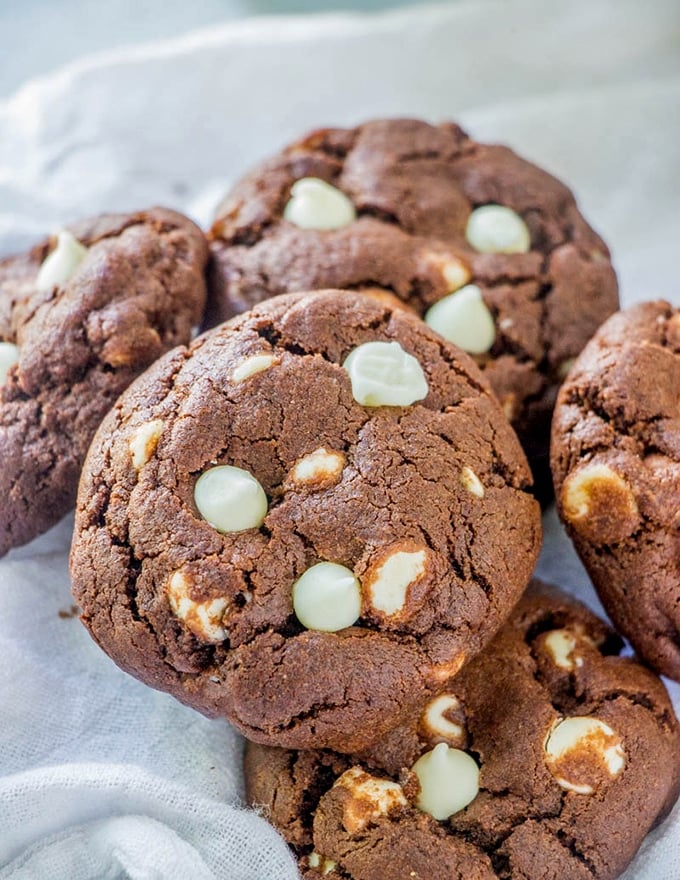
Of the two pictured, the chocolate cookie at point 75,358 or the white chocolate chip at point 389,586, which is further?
the chocolate cookie at point 75,358

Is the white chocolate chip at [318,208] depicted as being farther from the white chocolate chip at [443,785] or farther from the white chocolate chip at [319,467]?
the white chocolate chip at [443,785]

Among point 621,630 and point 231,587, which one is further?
point 621,630

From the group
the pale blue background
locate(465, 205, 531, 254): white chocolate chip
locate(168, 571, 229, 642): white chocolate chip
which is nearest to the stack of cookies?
locate(168, 571, 229, 642): white chocolate chip

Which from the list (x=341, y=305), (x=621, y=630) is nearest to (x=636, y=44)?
(x=341, y=305)

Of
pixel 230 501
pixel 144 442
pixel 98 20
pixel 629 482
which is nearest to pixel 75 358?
pixel 144 442

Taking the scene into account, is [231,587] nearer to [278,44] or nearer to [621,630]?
[621,630]

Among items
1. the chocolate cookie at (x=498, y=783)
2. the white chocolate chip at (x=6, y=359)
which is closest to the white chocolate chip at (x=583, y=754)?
the chocolate cookie at (x=498, y=783)
